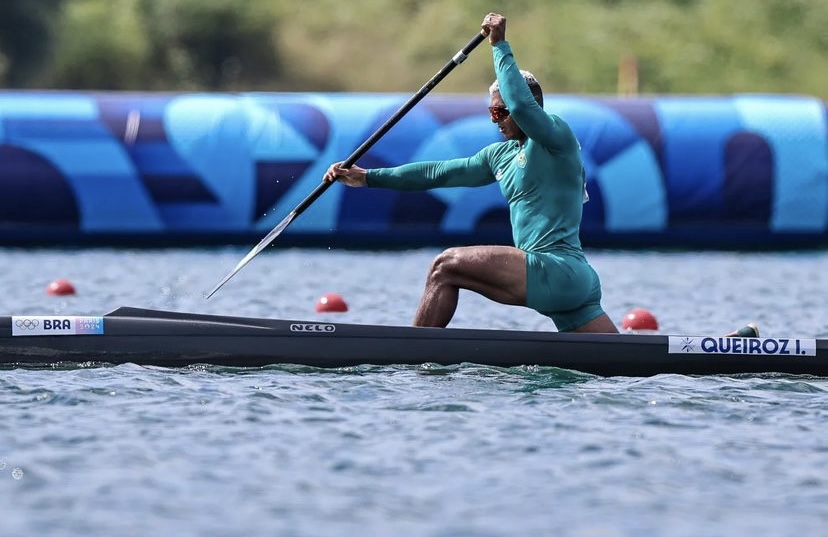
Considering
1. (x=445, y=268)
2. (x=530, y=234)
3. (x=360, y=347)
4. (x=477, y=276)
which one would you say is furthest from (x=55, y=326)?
(x=530, y=234)

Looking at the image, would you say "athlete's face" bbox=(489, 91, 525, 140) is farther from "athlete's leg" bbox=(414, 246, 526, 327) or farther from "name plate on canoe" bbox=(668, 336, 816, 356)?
"name plate on canoe" bbox=(668, 336, 816, 356)

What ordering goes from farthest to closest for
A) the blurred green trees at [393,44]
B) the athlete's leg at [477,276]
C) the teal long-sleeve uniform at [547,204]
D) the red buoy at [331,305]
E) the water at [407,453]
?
1. the blurred green trees at [393,44]
2. the red buoy at [331,305]
3. the athlete's leg at [477,276]
4. the teal long-sleeve uniform at [547,204]
5. the water at [407,453]

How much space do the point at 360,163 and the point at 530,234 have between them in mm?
10045

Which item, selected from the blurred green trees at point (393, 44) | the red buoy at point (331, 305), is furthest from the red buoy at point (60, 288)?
the blurred green trees at point (393, 44)

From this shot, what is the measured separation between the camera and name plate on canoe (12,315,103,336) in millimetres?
8703

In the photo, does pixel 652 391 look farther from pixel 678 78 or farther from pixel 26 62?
pixel 26 62

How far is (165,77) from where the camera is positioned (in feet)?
131

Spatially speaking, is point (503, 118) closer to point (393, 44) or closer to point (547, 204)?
point (547, 204)

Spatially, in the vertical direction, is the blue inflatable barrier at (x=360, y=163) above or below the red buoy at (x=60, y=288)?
above

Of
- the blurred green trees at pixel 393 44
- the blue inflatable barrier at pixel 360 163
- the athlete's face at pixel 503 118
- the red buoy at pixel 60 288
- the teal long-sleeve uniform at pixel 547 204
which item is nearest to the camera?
the teal long-sleeve uniform at pixel 547 204

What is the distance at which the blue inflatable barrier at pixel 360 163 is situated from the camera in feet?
61.5

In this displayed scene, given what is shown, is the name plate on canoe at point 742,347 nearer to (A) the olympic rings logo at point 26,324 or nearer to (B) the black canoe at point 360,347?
(B) the black canoe at point 360,347

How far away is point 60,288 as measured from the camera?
14172 mm

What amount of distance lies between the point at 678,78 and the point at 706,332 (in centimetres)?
2417
